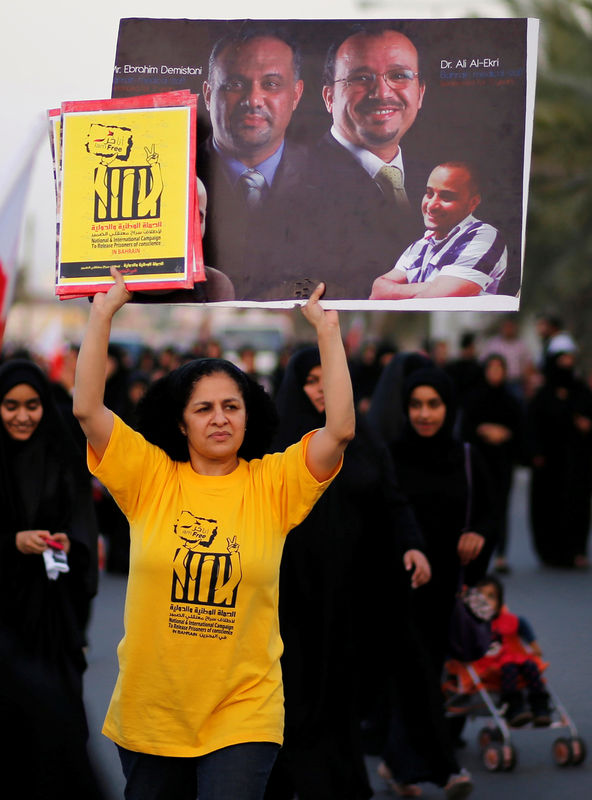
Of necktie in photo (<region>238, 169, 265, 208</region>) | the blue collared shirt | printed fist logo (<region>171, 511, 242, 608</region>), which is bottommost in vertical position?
printed fist logo (<region>171, 511, 242, 608</region>)

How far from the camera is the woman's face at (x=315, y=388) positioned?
5997 mm

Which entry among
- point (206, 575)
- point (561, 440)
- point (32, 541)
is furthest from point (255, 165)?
point (561, 440)

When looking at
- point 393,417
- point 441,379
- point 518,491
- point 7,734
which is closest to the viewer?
point 7,734

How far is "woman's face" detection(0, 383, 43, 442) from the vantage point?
638 cm

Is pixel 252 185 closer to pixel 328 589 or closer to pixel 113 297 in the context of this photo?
pixel 113 297

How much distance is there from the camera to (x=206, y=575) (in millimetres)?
3818

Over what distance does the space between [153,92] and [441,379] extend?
10.3ft

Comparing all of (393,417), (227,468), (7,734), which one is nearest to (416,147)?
(227,468)

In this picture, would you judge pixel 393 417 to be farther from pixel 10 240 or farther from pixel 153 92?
pixel 153 92

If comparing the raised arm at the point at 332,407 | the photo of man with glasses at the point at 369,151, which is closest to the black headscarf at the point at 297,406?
the raised arm at the point at 332,407

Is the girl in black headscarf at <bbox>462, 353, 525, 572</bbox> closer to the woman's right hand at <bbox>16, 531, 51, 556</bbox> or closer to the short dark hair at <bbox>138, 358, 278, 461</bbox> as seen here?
the woman's right hand at <bbox>16, 531, 51, 556</bbox>

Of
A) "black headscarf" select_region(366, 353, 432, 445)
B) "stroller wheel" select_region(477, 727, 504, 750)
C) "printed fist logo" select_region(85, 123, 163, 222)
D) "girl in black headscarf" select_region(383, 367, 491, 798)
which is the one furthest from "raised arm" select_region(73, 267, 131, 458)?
"black headscarf" select_region(366, 353, 432, 445)

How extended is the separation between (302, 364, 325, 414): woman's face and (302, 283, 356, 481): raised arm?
2.04 meters

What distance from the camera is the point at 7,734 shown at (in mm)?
2531
